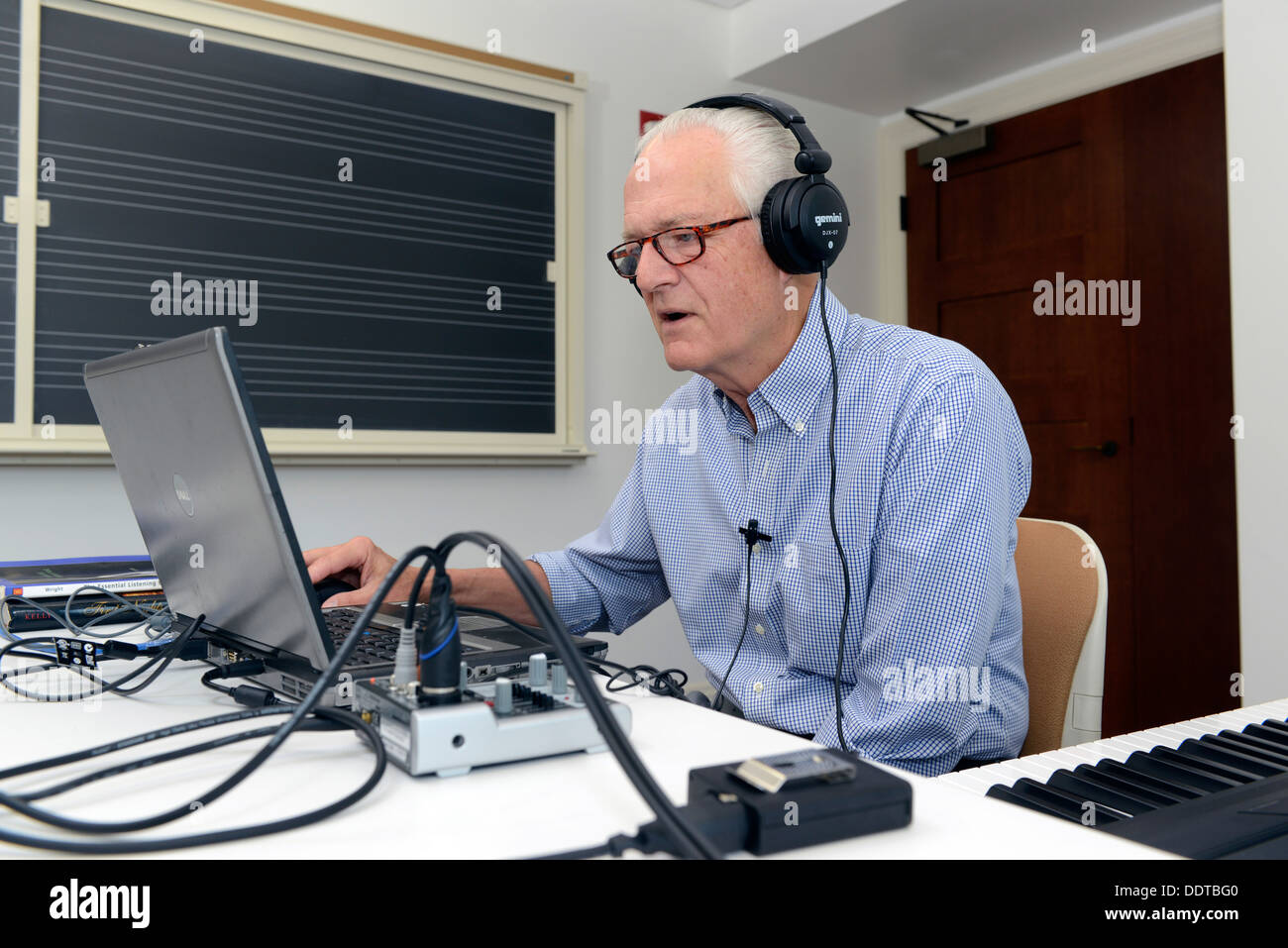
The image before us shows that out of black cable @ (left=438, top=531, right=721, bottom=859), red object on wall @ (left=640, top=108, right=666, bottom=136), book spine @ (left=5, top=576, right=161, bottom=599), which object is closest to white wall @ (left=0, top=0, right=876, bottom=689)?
red object on wall @ (left=640, top=108, right=666, bottom=136)

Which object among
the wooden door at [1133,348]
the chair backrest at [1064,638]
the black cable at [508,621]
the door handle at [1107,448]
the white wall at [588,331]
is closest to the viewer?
the black cable at [508,621]

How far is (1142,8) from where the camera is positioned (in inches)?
99.5

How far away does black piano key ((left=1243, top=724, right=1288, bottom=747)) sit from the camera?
0.74m

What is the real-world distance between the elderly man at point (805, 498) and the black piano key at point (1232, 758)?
9.2 inches

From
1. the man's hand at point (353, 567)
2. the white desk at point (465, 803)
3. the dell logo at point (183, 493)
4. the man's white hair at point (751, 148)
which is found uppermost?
the man's white hair at point (751, 148)

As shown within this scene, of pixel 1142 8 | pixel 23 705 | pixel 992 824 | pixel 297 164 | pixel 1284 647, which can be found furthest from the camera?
pixel 1142 8

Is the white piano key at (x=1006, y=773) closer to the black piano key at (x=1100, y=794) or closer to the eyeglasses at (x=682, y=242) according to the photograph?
the black piano key at (x=1100, y=794)

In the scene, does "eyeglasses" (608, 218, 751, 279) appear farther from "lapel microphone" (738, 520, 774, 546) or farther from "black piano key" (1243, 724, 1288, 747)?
"black piano key" (1243, 724, 1288, 747)

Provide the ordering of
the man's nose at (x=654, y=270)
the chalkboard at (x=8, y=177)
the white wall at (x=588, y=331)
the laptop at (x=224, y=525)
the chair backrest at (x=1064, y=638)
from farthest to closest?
1. the white wall at (x=588, y=331)
2. the chalkboard at (x=8, y=177)
3. the man's nose at (x=654, y=270)
4. the chair backrest at (x=1064, y=638)
5. the laptop at (x=224, y=525)

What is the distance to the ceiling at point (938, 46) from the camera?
254 centimetres

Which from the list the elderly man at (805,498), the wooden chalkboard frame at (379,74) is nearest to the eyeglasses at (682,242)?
the elderly man at (805,498)
